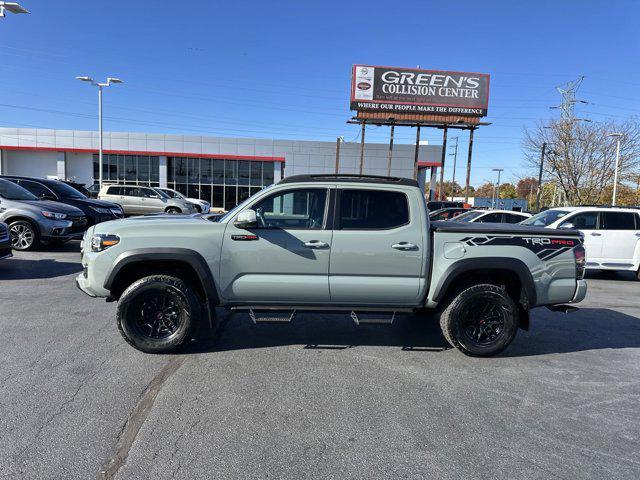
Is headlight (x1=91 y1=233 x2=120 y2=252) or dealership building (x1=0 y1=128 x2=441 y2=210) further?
dealership building (x1=0 y1=128 x2=441 y2=210)

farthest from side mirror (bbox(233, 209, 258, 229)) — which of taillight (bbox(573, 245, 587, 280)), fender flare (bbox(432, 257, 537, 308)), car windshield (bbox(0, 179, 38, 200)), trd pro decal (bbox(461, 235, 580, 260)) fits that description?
car windshield (bbox(0, 179, 38, 200))

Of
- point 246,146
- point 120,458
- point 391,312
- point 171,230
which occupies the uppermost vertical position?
point 246,146

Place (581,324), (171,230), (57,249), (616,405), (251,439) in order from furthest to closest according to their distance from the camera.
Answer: (57,249), (581,324), (171,230), (616,405), (251,439)

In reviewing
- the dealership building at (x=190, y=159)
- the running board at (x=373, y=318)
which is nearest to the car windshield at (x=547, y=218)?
the running board at (x=373, y=318)

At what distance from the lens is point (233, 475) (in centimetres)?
271

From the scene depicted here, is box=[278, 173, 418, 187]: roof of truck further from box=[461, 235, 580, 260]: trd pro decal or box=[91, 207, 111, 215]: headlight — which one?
box=[91, 207, 111, 215]: headlight

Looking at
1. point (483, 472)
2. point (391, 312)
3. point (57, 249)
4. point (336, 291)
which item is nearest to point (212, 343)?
point (336, 291)

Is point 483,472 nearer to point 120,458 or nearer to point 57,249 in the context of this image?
point 120,458

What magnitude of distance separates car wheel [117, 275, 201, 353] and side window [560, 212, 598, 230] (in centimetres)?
919

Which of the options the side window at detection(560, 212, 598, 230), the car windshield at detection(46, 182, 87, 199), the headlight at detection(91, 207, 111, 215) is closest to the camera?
the side window at detection(560, 212, 598, 230)

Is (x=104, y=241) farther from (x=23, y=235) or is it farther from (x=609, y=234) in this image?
(x=609, y=234)

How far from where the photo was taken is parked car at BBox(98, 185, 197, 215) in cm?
2062

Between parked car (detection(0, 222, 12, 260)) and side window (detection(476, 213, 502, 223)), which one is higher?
side window (detection(476, 213, 502, 223))

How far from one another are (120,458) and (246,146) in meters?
34.6
